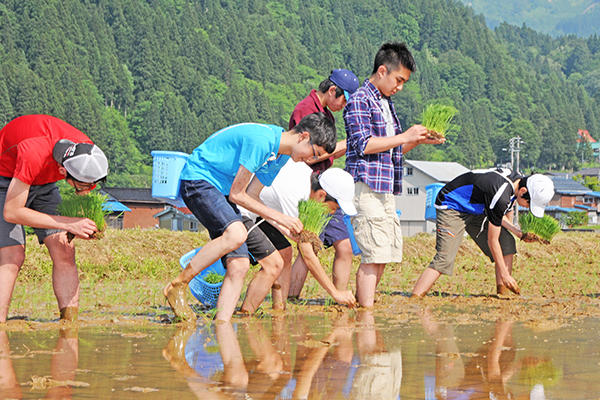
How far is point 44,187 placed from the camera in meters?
5.73

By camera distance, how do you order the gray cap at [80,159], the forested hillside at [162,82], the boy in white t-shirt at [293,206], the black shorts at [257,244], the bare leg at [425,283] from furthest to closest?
1. the forested hillside at [162,82]
2. the bare leg at [425,283]
3. the boy in white t-shirt at [293,206]
4. the black shorts at [257,244]
5. the gray cap at [80,159]

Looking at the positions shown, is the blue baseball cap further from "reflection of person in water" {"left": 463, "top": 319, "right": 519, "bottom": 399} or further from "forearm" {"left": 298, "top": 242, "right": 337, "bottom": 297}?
"reflection of person in water" {"left": 463, "top": 319, "right": 519, "bottom": 399}

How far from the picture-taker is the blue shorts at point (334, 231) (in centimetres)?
736

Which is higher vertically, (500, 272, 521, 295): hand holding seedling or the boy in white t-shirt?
the boy in white t-shirt

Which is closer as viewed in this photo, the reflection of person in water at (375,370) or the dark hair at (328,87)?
the reflection of person in water at (375,370)

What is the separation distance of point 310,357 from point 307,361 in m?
0.13

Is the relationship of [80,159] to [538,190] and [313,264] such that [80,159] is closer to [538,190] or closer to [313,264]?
[313,264]

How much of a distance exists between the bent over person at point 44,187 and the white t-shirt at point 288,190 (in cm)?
147

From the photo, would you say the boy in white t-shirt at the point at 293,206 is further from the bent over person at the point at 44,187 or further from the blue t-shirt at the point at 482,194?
the blue t-shirt at the point at 482,194

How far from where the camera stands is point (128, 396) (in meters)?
3.14

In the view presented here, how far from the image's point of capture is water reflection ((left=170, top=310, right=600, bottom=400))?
3.33 metres

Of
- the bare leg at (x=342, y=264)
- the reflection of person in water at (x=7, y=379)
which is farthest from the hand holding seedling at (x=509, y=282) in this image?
the reflection of person in water at (x=7, y=379)

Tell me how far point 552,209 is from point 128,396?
10594cm

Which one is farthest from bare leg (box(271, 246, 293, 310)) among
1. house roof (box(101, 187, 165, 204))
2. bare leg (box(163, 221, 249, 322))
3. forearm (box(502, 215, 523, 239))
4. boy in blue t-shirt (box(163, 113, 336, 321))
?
house roof (box(101, 187, 165, 204))
